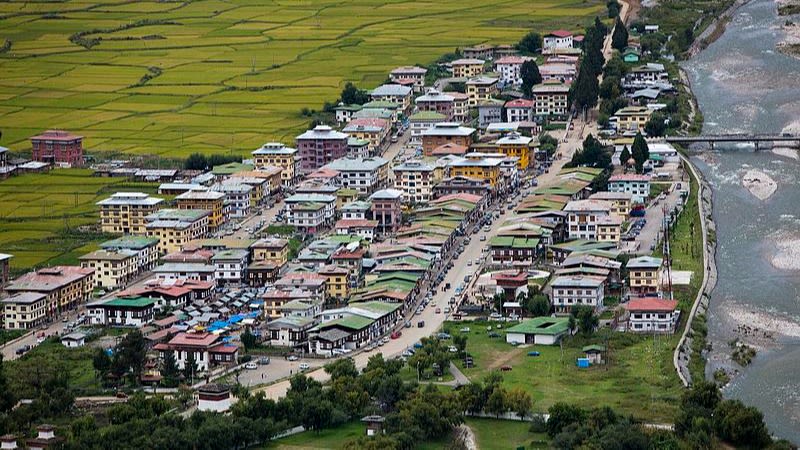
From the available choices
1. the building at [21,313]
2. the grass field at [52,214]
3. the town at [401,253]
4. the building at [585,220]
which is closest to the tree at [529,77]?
the town at [401,253]

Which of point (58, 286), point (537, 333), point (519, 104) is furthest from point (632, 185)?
point (58, 286)

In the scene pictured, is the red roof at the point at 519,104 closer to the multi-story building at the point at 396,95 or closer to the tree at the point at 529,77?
the tree at the point at 529,77

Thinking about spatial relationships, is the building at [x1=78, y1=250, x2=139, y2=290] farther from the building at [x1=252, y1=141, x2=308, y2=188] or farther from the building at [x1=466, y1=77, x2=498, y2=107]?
the building at [x1=466, y1=77, x2=498, y2=107]

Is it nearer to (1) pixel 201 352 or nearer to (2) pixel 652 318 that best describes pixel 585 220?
(2) pixel 652 318

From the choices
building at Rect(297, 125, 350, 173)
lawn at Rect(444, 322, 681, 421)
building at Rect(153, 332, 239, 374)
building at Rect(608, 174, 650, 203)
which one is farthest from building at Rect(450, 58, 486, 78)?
building at Rect(153, 332, 239, 374)

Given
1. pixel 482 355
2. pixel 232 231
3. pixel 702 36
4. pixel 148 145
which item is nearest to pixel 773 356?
pixel 482 355

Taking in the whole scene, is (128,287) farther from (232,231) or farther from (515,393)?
(515,393)
